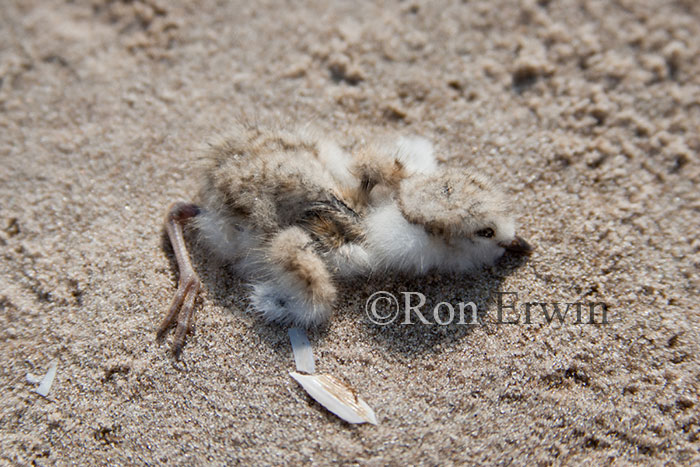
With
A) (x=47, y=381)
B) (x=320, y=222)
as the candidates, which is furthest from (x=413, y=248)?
(x=47, y=381)

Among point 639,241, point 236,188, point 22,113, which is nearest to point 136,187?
point 236,188

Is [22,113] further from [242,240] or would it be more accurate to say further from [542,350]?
[542,350]

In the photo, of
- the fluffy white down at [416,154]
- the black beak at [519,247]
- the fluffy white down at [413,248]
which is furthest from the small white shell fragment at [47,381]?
the black beak at [519,247]

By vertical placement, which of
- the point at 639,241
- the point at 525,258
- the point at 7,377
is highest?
the point at 639,241

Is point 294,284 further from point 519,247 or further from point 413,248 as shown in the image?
point 519,247

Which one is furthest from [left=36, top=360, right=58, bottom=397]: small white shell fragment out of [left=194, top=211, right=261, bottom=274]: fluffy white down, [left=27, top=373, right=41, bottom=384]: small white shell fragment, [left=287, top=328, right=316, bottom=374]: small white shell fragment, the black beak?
the black beak

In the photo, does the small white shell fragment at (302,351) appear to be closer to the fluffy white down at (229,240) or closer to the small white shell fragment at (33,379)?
the fluffy white down at (229,240)
